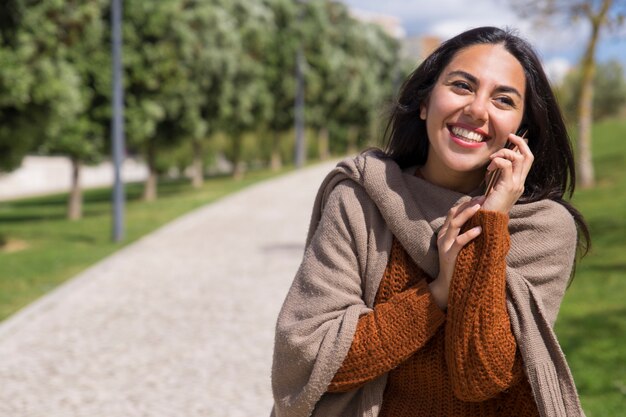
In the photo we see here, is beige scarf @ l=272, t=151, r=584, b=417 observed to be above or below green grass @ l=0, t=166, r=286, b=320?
Result: above

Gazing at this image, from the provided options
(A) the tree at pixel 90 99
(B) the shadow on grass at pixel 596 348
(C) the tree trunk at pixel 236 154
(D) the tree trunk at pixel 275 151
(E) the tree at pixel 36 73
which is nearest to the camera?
(B) the shadow on grass at pixel 596 348

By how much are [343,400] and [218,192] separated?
76.4 ft

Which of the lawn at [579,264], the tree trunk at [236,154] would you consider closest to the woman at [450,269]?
the lawn at [579,264]

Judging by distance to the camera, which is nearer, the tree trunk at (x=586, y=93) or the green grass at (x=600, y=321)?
the green grass at (x=600, y=321)

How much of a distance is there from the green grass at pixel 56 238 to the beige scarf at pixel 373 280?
21.9 ft

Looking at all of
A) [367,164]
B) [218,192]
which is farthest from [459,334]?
[218,192]

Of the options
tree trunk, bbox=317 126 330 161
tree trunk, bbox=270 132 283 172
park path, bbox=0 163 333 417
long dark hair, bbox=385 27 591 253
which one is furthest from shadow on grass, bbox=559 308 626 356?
tree trunk, bbox=317 126 330 161

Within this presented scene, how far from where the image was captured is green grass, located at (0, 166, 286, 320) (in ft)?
31.9

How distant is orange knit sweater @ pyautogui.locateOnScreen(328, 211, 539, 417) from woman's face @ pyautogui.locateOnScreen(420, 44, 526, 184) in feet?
0.56

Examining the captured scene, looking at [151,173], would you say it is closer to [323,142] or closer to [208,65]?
[208,65]

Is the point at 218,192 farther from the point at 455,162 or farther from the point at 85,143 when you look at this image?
the point at 455,162

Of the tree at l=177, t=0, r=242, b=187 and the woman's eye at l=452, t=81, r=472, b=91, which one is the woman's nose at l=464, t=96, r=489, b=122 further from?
the tree at l=177, t=0, r=242, b=187

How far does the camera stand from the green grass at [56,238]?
9.71 metres

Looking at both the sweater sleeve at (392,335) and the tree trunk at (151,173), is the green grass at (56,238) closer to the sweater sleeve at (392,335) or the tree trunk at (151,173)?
Result: the tree trunk at (151,173)
